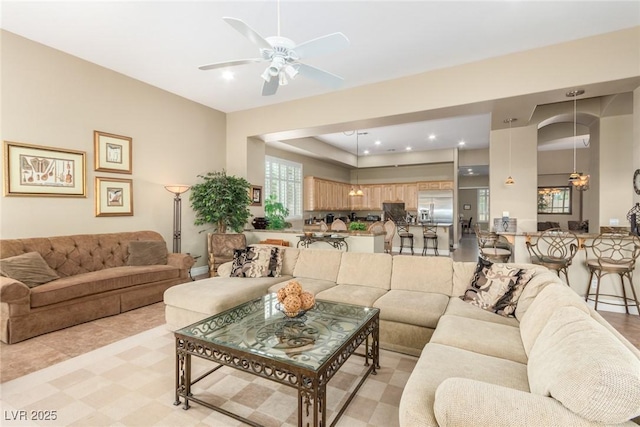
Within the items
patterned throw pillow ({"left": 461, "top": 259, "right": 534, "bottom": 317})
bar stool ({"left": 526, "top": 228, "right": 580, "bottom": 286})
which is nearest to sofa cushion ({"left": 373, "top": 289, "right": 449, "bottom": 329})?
patterned throw pillow ({"left": 461, "top": 259, "right": 534, "bottom": 317})

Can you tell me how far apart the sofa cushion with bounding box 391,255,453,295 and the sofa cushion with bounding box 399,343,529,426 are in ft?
3.94

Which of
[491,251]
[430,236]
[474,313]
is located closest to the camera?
[474,313]

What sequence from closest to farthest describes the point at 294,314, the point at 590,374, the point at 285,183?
the point at 590,374, the point at 294,314, the point at 285,183

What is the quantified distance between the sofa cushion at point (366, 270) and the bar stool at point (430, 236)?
502 cm

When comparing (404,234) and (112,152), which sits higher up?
(112,152)

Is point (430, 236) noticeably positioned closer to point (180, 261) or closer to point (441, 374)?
point (180, 261)

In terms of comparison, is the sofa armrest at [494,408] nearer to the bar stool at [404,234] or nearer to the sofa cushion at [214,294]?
the sofa cushion at [214,294]

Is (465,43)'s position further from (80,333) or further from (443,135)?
(80,333)

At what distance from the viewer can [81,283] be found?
3.33m

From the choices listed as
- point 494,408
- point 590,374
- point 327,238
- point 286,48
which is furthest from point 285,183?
point 590,374

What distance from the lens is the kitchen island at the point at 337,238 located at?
5434mm

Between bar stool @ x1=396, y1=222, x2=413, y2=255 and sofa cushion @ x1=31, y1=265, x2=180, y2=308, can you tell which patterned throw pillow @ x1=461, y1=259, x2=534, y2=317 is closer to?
sofa cushion @ x1=31, y1=265, x2=180, y2=308

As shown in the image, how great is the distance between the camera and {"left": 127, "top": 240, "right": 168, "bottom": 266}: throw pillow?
A: 4273mm

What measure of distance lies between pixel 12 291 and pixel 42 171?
68.0 inches
